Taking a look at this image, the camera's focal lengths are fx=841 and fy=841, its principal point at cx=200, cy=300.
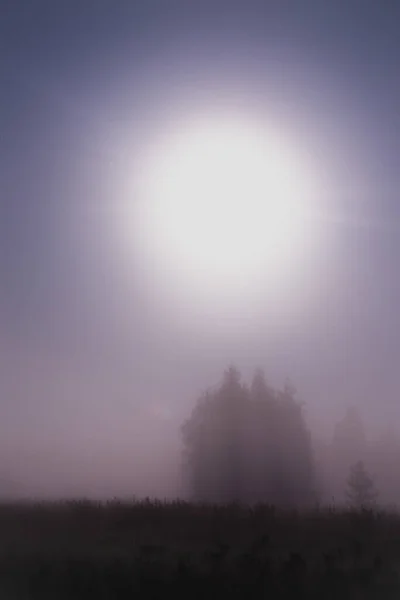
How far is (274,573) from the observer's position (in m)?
10.2

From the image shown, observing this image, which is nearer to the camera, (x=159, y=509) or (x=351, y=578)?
(x=351, y=578)

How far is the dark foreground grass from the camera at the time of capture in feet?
32.7

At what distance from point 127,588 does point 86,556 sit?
31.3 inches

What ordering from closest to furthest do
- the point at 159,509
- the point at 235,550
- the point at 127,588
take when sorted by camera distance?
1. the point at 127,588
2. the point at 235,550
3. the point at 159,509

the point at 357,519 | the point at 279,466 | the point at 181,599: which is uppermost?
the point at 279,466

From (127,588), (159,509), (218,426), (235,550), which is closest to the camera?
(127,588)

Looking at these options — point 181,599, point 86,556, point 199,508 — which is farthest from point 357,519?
point 86,556

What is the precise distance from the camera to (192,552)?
10.6 metres

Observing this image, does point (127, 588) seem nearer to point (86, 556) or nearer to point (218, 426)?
point (86, 556)

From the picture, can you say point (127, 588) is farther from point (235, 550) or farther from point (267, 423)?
point (267, 423)

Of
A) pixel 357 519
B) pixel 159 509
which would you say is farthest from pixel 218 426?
pixel 357 519

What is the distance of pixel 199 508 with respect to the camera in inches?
457

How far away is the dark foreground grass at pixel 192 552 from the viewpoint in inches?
392

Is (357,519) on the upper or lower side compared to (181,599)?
upper
